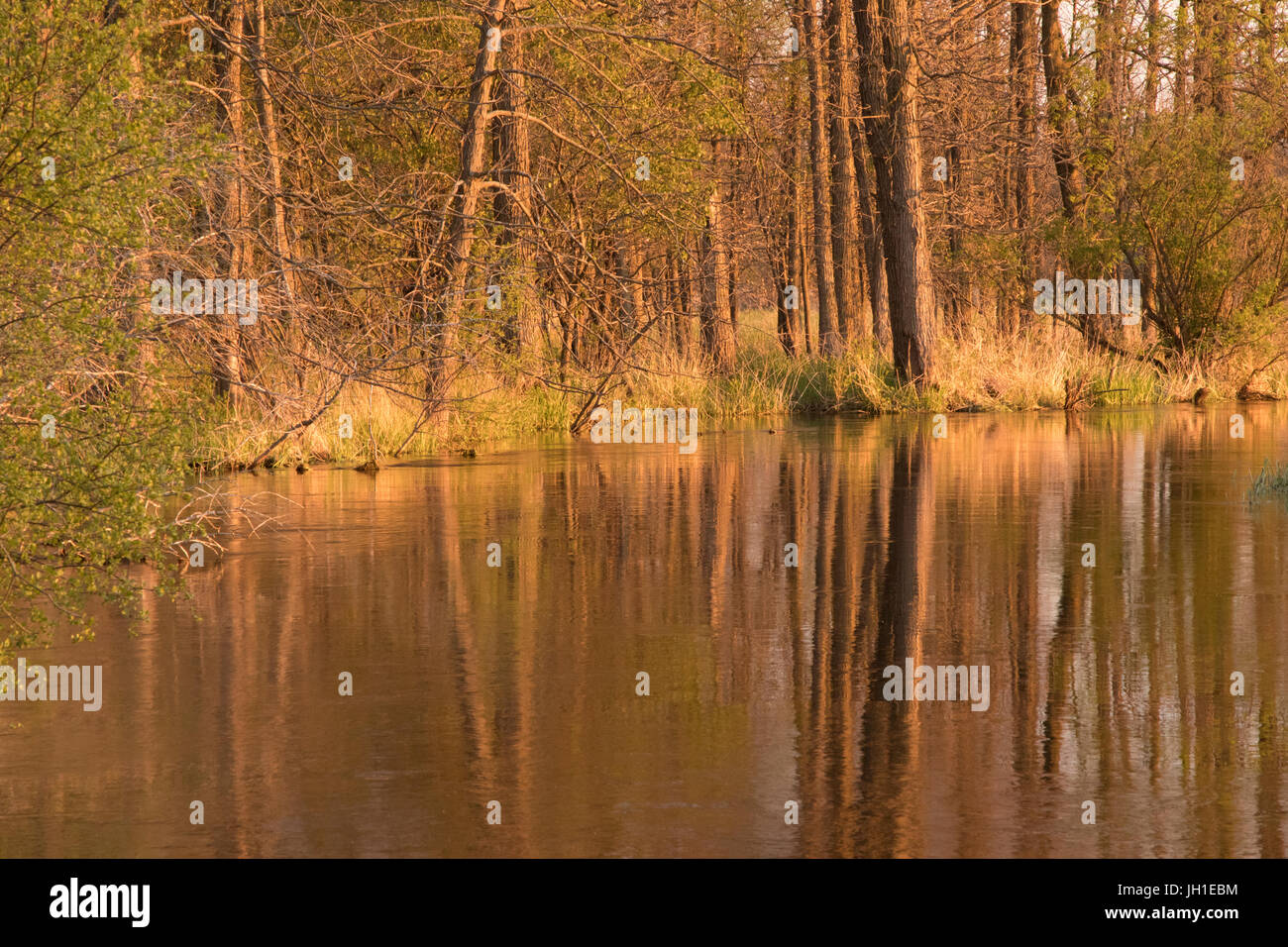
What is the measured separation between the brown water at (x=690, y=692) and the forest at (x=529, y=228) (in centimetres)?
115

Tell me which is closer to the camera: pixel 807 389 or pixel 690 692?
pixel 690 692

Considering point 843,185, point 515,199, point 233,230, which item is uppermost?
point 843,185

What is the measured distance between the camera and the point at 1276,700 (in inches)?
298

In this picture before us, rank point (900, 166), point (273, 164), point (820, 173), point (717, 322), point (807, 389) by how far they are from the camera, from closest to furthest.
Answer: point (273, 164) < point (900, 166) < point (807, 389) < point (717, 322) < point (820, 173)

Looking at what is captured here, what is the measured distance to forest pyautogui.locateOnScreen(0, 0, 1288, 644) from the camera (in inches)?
323

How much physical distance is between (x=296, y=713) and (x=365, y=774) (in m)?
1.23

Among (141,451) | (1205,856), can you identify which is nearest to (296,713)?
(141,451)

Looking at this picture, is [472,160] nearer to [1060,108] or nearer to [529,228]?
[529,228]

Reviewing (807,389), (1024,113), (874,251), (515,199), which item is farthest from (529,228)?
(874,251)

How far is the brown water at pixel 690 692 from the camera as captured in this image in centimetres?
586

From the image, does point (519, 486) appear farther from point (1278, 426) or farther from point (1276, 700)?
point (1278, 426)

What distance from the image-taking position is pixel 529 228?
18797 millimetres

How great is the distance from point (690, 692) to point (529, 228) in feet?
38.3

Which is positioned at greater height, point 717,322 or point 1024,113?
point 1024,113
